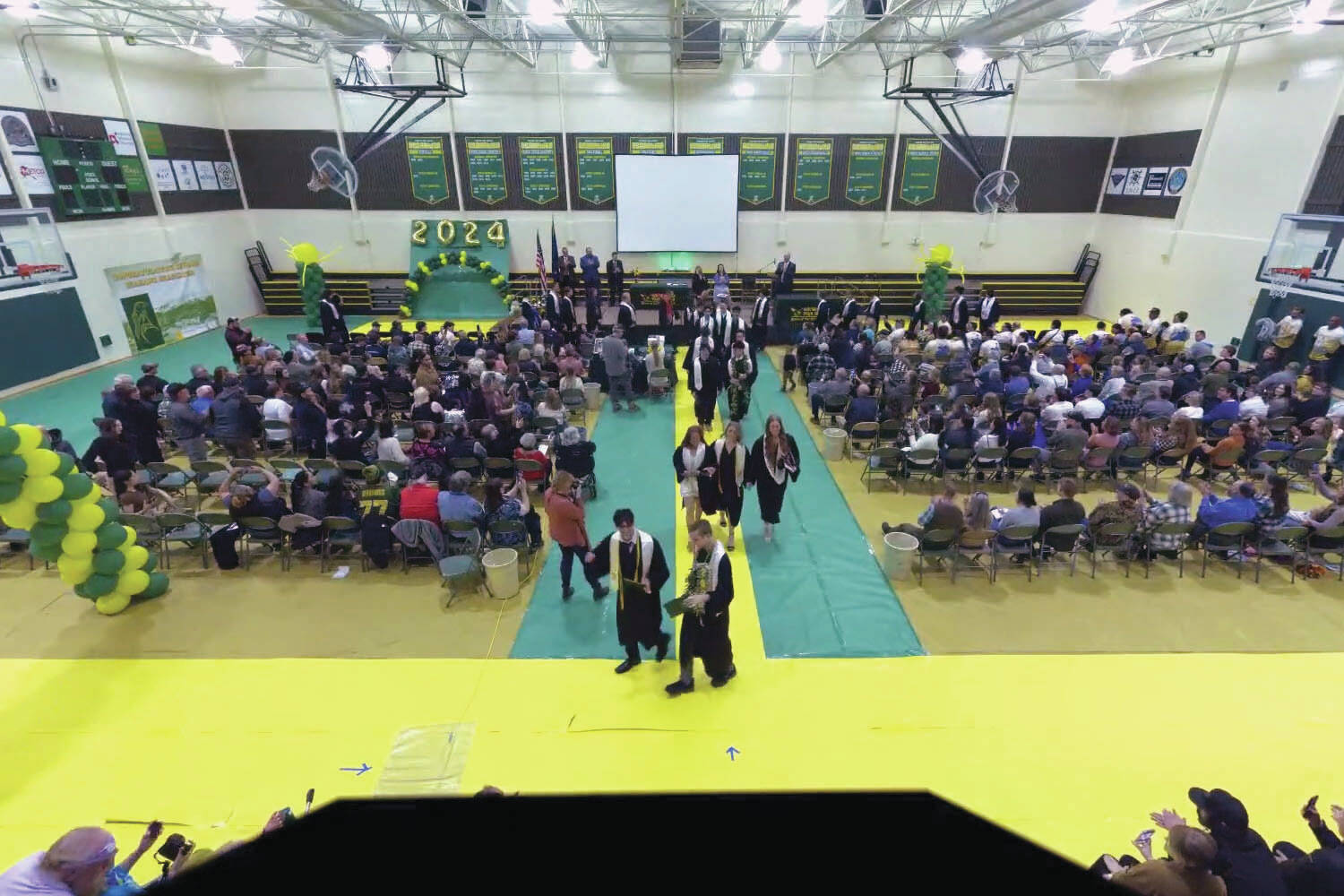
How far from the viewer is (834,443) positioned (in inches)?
372

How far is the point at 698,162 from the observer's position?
18.0 metres

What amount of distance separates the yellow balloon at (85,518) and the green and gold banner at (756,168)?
53.9 feet

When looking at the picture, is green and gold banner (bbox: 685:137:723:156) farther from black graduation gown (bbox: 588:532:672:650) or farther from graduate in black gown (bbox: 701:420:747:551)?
black graduation gown (bbox: 588:532:672:650)

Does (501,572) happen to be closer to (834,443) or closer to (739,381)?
(739,381)

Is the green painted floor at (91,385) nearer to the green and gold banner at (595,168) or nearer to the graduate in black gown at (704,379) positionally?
the graduate in black gown at (704,379)

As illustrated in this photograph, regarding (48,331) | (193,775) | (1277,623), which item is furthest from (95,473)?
(1277,623)

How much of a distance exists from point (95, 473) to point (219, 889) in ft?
29.1

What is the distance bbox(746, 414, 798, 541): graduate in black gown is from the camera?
6688 mm

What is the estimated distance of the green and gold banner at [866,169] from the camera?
59.5 ft

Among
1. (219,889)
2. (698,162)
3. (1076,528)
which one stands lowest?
(1076,528)

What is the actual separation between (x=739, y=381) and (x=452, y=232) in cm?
1269

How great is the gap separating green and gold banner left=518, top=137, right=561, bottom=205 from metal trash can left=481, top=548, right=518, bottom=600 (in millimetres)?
14672

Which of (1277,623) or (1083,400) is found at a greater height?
(1083,400)

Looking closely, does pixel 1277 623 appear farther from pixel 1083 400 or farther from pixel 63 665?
pixel 63 665
